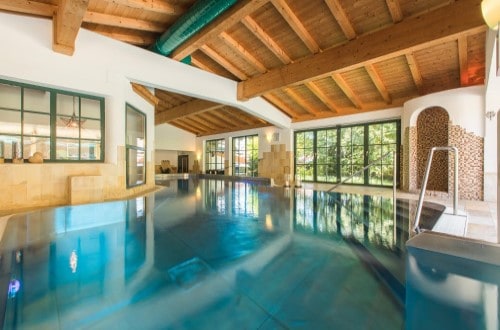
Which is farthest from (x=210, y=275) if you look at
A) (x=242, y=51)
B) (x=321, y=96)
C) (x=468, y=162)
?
(x=321, y=96)

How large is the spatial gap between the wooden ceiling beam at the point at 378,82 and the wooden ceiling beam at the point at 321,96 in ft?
5.01

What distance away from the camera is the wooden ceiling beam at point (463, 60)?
4699mm

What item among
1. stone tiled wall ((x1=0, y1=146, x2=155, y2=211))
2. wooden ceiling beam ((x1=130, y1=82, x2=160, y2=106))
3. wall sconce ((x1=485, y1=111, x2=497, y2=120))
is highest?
wooden ceiling beam ((x1=130, y1=82, x2=160, y2=106))

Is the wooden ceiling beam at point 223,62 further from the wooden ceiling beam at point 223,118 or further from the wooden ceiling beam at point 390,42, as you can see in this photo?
the wooden ceiling beam at point 223,118

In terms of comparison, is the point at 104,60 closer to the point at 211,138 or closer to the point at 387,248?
the point at 387,248

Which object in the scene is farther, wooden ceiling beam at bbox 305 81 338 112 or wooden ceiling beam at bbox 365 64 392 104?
wooden ceiling beam at bbox 305 81 338 112

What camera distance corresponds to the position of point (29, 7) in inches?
135

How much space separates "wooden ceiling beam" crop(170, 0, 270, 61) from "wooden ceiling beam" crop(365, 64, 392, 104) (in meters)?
3.66

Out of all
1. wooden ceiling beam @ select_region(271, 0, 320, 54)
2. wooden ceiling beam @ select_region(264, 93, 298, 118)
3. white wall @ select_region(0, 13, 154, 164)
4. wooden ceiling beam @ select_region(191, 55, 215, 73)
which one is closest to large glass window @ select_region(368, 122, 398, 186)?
wooden ceiling beam @ select_region(264, 93, 298, 118)

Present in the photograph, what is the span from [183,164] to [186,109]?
700 cm

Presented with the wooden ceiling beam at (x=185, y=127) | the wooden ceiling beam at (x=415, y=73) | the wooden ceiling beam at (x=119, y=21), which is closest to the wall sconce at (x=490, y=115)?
the wooden ceiling beam at (x=415, y=73)

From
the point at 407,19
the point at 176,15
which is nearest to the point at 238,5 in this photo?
the point at 176,15

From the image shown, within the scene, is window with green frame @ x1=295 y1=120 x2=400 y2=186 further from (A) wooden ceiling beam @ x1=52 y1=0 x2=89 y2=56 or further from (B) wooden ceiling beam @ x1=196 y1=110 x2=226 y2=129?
(A) wooden ceiling beam @ x1=52 y1=0 x2=89 y2=56

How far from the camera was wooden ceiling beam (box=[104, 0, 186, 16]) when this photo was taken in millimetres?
3734
